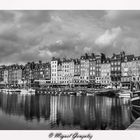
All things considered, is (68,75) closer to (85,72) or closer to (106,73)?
(85,72)

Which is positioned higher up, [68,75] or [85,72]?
[85,72]

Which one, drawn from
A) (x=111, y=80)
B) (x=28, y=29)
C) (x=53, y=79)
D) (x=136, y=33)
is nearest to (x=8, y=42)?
(x=28, y=29)

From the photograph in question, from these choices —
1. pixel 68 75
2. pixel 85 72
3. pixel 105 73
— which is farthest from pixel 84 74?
pixel 105 73

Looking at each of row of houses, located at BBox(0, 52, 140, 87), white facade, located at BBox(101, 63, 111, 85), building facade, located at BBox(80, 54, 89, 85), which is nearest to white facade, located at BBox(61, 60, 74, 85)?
row of houses, located at BBox(0, 52, 140, 87)

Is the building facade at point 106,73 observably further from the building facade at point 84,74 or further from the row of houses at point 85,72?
the building facade at point 84,74

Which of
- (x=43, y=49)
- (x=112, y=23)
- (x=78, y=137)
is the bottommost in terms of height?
(x=78, y=137)

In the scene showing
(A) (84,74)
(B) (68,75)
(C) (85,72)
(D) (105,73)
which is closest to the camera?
(D) (105,73)

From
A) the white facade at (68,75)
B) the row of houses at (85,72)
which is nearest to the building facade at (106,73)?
the row of houses at (85,72)

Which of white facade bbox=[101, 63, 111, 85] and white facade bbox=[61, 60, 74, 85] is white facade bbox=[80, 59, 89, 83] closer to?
white facade bbox=[61, 60, 74, 85]

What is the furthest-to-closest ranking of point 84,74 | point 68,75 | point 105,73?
point 84,74 < point 68,75 < point 105,73
